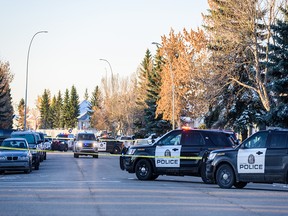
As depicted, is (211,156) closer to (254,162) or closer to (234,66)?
(254,162)

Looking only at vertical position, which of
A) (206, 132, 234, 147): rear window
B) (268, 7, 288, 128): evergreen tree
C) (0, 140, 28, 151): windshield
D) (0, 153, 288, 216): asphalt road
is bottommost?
(0, 153, 288, 216): asphalt road

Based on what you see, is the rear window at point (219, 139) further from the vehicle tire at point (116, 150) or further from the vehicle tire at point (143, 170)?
the vehicle tire at point (116, 150)

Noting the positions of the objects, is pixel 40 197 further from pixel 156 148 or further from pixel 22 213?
pixel 156 148

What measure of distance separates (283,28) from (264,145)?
1591cm

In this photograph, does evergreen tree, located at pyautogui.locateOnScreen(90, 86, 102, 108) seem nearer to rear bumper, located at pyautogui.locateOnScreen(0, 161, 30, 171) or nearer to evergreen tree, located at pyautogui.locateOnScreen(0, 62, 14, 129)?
evergreen tree, located at pyautogui.locateOnScreen(0, 62, 14, 129)

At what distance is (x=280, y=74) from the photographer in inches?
1330

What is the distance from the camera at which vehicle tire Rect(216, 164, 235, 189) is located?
20.1 metres

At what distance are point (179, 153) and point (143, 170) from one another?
160 centimetres

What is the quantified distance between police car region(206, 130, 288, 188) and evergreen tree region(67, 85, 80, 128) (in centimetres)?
16017

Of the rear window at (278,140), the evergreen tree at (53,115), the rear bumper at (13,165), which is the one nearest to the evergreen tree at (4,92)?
the rear bumper at (13,165)

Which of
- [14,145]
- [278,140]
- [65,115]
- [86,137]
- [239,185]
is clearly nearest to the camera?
[278,140]

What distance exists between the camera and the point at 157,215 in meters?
12.9

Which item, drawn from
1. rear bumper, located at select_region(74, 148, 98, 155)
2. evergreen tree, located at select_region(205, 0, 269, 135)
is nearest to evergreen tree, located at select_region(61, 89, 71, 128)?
evergreen tree, located at select_region(205, 0, 269, 135)

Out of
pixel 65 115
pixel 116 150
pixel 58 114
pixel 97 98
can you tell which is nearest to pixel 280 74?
pixel 116 150
